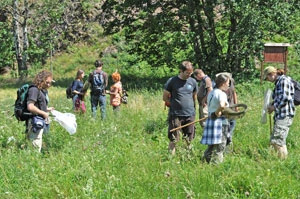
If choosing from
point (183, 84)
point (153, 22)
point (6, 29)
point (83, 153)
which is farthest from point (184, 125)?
point (6, 29)

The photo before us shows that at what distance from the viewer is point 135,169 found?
5.99 meters

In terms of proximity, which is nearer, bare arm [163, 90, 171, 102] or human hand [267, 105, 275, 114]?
human hand [267, 105, 275, 114]

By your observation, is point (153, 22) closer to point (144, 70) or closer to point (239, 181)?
point (144, 70)

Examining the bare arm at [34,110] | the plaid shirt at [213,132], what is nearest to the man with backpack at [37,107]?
the bare arm at [34,110]

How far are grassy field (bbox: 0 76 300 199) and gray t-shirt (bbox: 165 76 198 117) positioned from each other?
52cm

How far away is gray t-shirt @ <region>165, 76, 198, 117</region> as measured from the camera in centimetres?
717

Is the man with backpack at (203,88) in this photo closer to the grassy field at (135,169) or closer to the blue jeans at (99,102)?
the grassy field at (135,169)

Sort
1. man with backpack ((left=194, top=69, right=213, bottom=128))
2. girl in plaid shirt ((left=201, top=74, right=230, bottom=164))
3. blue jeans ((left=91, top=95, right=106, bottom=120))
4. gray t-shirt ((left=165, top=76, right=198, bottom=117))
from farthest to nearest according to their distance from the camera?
1. blue jeans ((left=91, top=95, right=106, bottom=120))
2. man with backpack ((left=194, top=69, right=213, bottom=128))
3. gray t-shirt ((left=165, top=76, right=198, bottom=117))
4. girl in plaid shirt ((left=201, top=74, right=230, bottom=164))

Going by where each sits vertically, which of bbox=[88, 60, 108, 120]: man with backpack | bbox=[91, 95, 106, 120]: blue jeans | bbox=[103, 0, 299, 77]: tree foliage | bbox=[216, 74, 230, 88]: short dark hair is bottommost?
bbox=[91, 95, 106, 120]: blue jeans

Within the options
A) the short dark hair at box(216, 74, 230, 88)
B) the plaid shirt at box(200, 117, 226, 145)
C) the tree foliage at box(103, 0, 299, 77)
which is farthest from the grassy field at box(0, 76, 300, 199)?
the tree foliage at box(103, 0, 299, 77)

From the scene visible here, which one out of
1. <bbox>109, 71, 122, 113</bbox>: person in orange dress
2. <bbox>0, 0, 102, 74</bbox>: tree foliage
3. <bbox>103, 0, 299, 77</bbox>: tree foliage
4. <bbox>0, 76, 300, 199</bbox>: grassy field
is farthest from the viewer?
<bbox>0, 0, 102, 74</bbox>: tree foliage

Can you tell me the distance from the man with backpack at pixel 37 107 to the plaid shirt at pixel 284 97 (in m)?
3.40

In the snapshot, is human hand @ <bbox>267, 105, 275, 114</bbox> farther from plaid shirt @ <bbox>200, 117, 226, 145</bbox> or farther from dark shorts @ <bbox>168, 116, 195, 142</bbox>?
dark shorts @ <bbox>168, 116, 195, 142</bbox>

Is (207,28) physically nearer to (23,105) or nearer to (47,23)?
(47,23)
